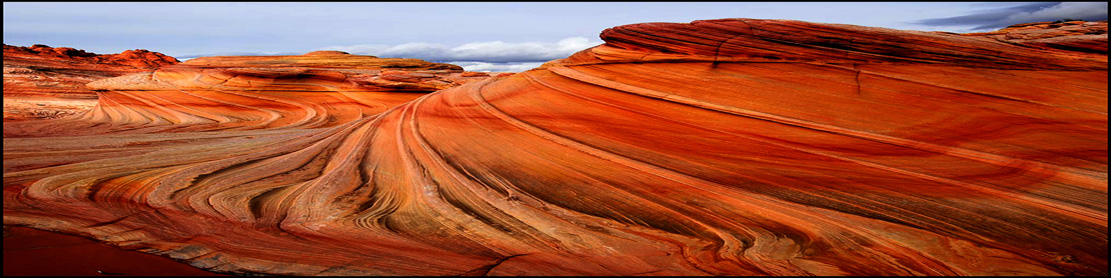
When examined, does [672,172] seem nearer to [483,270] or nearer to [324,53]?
[483,270]

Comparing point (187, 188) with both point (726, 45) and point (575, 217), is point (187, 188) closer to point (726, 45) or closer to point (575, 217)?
point (575, 217)

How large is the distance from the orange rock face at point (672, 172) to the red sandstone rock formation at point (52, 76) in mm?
7883

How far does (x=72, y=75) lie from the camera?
2156 cm

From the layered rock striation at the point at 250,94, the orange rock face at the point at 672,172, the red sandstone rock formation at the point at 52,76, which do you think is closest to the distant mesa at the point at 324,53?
the layered rock striation at the point at 250,94

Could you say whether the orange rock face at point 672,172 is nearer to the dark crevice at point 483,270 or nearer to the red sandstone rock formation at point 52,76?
the dark crevice at point 483,270

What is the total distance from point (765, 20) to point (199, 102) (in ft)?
47.4

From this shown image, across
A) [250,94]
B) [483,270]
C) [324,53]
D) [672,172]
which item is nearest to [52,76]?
[250,94]

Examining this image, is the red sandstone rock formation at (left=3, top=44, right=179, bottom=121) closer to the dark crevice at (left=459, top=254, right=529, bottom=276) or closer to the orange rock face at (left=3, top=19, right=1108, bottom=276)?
the orange rock face at (left=3, top=19, right=1108, bottom=276)

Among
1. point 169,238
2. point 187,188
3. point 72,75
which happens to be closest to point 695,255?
point 169,238

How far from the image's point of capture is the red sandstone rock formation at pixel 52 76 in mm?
17422

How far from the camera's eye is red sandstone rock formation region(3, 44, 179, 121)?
17.4 meters

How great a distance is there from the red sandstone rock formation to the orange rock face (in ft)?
25.9

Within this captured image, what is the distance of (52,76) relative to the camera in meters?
20.8

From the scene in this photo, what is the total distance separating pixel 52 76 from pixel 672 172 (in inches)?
842
